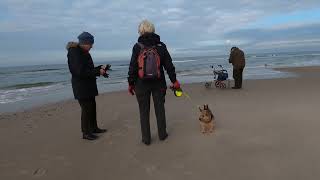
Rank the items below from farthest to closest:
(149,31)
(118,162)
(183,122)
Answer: (183,122) < (149,31) < (118,162)

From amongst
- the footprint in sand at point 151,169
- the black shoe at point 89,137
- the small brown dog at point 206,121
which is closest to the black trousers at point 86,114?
the black shoe at point 89,137

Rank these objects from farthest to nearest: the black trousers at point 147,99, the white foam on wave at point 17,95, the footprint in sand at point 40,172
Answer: the white foam on wave at point 17,95
the black trousers at point 147,99
the footprint in sand at point 40,172

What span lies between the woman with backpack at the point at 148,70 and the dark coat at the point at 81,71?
863 millimetres

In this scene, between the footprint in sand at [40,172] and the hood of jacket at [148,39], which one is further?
the hood of jacket at [148,39]

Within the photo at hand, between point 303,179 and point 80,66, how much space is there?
3.64 metres

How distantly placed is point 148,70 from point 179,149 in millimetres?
1175

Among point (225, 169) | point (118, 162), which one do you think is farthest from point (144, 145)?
point (225, 169)

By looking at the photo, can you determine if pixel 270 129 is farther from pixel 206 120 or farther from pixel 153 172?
pixel 153 172

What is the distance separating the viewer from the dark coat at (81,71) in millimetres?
6391

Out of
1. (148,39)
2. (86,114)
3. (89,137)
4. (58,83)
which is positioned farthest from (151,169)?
(58,83)

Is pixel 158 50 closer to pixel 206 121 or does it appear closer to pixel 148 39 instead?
pixel 148 39

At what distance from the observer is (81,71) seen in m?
6.38

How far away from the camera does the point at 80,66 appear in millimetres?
6363

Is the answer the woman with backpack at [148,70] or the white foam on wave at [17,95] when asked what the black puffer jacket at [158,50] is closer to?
the woman with backpack at [148,70]
